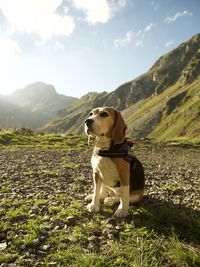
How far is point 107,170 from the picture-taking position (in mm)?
8109

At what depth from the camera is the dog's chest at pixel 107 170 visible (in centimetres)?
805

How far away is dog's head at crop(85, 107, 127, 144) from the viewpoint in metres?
7.89

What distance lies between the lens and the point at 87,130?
26.2 feet

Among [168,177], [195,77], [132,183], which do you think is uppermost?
[195,77]

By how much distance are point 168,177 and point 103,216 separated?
8.14m

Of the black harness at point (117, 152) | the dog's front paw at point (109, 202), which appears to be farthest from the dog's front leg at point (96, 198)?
the black harness at point (117, 152)

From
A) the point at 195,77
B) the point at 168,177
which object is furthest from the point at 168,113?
the point at 168,177

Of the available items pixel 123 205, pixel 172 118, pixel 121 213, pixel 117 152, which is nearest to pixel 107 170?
pixel 117 152

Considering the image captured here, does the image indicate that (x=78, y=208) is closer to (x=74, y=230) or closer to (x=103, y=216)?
(x=103, y=216)

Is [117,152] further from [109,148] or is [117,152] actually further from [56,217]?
[56,217]

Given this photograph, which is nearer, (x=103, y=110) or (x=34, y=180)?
(x=103, y=110)

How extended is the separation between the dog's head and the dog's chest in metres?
0.57

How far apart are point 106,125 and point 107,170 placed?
116 centimetres

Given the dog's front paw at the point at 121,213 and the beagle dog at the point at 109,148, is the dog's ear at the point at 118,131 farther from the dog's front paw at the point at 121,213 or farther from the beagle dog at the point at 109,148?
the dog's front paw at the point at 121,213
